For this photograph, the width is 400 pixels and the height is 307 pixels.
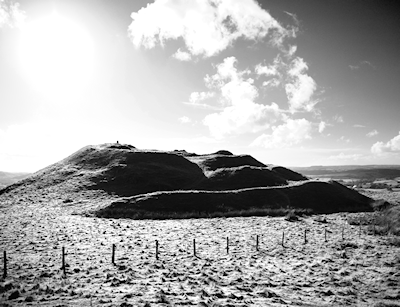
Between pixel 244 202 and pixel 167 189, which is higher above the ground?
pixel 167 189

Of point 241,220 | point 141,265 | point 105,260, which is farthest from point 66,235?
point 241,220

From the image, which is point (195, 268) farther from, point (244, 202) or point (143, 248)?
point (244, 202)

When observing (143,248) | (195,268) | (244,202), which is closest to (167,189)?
(244,202)

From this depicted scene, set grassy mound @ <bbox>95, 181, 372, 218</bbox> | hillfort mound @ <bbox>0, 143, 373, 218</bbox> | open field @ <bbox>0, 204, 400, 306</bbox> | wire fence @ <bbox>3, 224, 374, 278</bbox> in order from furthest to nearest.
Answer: hillfort mound @ <bbox>0, 143, 373, 218</bbox> → grassy mound @ <bbox>95, 181, 372, 218</bbox> → wire fence @ <bbox>3, 224, 374, 278</bbox> → open field @ <bbox>0, 204, 400, 306</bbox>

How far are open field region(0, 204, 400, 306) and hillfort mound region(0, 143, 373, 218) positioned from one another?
35.5ft

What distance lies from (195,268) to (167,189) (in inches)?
1229

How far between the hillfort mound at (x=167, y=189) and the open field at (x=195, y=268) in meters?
10.8

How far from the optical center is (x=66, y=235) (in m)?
20.3

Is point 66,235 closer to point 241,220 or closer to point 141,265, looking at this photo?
point 141,265

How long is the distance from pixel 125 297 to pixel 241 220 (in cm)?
2197

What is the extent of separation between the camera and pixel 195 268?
13.6 meters

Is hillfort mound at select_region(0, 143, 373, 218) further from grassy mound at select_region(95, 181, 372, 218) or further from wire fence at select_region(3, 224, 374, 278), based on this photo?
wire fence at select_region(3, 224, 374, 278)

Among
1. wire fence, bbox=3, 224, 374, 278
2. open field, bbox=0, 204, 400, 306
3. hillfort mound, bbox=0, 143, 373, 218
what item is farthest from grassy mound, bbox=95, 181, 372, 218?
wire fence, bbox=3, 224, 374, 278

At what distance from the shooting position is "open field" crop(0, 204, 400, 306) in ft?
33.4
